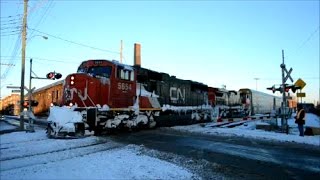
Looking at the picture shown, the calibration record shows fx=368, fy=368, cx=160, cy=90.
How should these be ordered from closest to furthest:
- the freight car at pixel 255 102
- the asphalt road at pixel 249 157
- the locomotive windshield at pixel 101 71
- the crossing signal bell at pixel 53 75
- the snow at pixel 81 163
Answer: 1. the snow at pixel 81 163
2. the asphalt road at pixel 249 157
3. the locomotive windshield at pixel 101 71
4. the crossing signal bell at pixel 53 75
5. the freight car at pixel 255 102

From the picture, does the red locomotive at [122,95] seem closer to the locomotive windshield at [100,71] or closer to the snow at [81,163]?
the locomotive windshield at [100,71]

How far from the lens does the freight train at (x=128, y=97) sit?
59.1ft

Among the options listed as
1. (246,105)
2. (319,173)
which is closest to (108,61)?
(319,173)

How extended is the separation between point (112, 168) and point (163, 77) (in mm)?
15717

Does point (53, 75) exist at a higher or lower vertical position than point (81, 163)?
higher

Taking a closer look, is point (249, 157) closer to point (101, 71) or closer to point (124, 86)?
point (124, 86)

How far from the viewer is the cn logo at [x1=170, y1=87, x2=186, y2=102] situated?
26.0m

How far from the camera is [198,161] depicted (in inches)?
442

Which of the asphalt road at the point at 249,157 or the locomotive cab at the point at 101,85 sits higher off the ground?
the locomotive cab at the point at 101,85

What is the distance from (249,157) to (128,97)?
→ 9.45 metres

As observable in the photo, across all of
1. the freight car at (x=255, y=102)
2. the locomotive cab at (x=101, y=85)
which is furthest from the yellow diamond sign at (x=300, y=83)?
the freight car at (x=255, y=102)

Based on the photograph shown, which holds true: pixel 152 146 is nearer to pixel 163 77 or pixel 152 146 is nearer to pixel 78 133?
pixel 78 133

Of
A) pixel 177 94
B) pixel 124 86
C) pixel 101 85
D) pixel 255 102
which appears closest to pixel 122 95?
pixel 124 86

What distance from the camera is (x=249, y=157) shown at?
12.5m
